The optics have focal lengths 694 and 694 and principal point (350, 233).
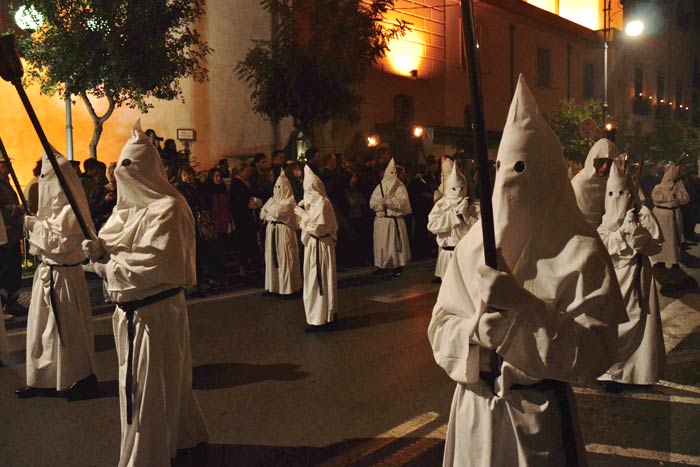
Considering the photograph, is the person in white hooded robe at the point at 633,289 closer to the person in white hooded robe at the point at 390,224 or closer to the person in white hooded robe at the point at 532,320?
the person in white hooded robe at the point at 532,320

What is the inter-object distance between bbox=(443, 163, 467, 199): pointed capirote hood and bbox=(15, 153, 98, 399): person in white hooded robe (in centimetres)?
656

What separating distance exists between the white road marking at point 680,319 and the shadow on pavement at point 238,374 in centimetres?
438

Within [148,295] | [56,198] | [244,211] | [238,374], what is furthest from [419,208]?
[148,295]

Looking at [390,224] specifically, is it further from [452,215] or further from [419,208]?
[452,215]

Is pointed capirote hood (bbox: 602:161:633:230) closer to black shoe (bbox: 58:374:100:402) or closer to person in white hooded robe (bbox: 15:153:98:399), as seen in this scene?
person in white hooded robe (bbox: 15:153:98:399)

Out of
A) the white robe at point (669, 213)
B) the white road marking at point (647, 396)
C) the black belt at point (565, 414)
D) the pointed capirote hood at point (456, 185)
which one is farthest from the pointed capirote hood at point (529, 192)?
the white robe at point (669, 213)

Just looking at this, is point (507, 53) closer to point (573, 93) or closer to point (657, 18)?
point (573, 93)

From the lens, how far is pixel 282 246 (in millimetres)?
11742

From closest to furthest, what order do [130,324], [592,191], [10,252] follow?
[130,324] < [592,191] < [10,252]

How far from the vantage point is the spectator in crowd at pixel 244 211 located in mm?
13297

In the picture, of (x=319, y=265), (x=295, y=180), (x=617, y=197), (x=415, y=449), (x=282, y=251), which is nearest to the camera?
(x=415, y=449)

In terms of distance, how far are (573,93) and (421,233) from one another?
82.6ft

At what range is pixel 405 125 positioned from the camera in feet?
84.3

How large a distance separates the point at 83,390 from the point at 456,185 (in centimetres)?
699
